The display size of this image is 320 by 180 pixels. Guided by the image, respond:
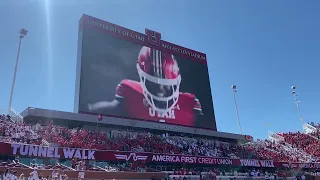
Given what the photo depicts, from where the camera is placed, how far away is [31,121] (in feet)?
98.1

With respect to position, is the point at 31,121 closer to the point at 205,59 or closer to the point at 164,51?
the point at 164,51

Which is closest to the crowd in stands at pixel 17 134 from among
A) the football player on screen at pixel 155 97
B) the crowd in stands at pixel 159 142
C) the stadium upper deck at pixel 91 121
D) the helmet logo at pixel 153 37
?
the crowd in stands at pixel 159 142

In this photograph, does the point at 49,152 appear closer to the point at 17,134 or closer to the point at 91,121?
the point at 17,134

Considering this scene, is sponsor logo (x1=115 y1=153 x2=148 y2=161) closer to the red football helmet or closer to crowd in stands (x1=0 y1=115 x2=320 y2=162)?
crowd in stands (x1=0 y1=115 x2=320 y2=162)

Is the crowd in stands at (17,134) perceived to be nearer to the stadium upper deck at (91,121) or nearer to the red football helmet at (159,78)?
the stadium upper deck at (91,121)

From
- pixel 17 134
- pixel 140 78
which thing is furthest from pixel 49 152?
pixel 140 78

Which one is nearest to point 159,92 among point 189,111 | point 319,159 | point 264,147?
point 189,111

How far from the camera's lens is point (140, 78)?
36125 mm

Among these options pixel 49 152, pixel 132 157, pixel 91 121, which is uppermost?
pixel 91 121

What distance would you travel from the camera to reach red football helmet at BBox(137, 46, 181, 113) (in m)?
36.5

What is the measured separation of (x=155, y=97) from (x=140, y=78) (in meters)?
2.81

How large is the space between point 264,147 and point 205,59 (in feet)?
48.8

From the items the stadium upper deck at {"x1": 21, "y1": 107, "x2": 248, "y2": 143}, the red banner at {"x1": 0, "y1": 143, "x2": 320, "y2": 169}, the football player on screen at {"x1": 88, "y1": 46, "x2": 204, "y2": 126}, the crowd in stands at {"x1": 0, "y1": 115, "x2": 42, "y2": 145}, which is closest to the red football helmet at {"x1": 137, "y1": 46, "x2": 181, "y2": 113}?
the football player on screen at {"x1": 88, "y1": 46, "x2": 204, "y2": 126}

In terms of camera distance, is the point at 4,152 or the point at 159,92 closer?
the point at 4,152
